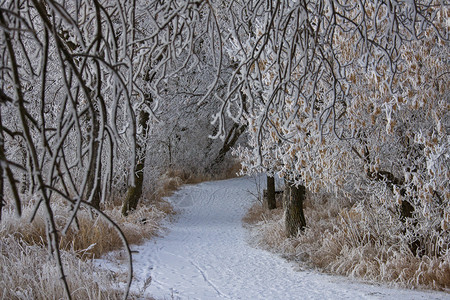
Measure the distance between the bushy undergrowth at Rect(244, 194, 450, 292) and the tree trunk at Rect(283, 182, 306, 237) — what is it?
161 millimetres

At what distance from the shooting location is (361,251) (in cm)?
652

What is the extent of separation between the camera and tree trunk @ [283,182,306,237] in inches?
345

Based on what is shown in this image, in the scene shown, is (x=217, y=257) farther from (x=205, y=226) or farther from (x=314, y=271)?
(x=205, y=226)

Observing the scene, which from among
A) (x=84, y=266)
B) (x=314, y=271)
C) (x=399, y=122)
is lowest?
(x=314, y=271)

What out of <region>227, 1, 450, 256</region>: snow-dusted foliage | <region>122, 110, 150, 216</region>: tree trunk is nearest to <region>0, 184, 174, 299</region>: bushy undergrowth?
<region>122, 110, 150, 216</region>: tree trunk

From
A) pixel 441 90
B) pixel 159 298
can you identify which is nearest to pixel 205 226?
pixel 159 298

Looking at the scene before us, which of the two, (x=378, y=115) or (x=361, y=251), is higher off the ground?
(x=378, y=115)

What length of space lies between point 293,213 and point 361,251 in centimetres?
239

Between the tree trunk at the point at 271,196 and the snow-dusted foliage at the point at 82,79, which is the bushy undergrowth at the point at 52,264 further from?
the tree trunk at the point at 271,196

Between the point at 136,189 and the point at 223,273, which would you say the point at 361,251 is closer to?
the point at 223,273

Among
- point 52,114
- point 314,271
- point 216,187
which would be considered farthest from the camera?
point 216,187

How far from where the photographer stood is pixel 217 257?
7.97m

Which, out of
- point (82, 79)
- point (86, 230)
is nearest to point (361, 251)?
point (86, 230)

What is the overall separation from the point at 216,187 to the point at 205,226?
513 cm
